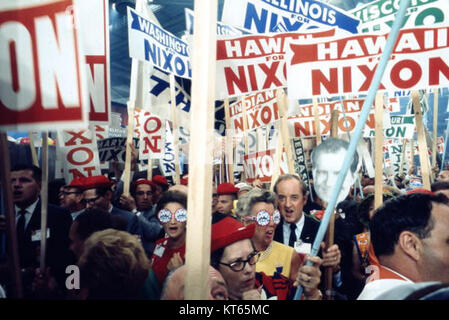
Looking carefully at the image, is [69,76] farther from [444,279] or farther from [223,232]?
[444,279]

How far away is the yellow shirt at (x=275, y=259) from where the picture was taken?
196 centimetres

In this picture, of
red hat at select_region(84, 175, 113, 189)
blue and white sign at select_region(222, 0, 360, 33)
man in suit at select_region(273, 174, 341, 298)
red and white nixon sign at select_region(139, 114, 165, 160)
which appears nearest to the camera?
man in suit at select_region(273, 174, 341, 298)

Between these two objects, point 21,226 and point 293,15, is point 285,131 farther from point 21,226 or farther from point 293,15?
point 21,226

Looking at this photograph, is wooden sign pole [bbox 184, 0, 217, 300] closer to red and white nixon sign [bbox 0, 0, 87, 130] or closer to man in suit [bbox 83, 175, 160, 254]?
red and white nixon sign [bbox 0, 0, 87, 130]

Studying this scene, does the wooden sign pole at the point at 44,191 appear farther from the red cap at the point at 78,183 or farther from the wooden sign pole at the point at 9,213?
the red cap at the point at 78,183

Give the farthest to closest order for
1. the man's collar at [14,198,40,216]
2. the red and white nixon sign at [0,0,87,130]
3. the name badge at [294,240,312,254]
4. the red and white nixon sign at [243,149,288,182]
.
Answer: the red and white nixon sign at [243,149,288,182] → the man's collar at [14,198,40,216] → the name badge at [294,240,312,254] → the red and white nixon sign at [0,0,87,130]

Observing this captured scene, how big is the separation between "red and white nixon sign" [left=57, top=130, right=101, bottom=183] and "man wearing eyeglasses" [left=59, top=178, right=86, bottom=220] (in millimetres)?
127

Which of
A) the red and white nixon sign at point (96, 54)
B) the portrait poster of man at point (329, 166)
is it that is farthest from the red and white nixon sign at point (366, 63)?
the red and white nixon sign at point (96, 54)

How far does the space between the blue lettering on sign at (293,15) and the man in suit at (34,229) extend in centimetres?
233

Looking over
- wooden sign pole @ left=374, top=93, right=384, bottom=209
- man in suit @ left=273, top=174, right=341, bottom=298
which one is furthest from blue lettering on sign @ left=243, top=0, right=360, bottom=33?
man in suit @ left=273, top=174, right=341, bottom=298

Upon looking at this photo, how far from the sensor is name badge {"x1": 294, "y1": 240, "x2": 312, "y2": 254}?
7.11ft

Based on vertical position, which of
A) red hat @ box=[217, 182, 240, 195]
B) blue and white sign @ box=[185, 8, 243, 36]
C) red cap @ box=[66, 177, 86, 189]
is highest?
blue and white sign @ box=[185, 8, 243, 36]
